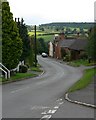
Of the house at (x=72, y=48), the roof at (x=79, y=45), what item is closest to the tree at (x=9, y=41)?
the house at (x=72, y=48)

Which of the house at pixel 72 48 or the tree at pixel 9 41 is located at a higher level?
the tree at pixel 9 41

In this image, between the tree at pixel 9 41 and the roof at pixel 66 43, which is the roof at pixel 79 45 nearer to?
the roof at pixel 66 43

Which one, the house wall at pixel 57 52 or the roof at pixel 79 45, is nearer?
the roof at pixel 79 45

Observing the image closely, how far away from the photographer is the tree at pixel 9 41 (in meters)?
47.0

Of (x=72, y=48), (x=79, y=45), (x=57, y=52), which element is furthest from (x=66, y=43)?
(x=79, y=45)

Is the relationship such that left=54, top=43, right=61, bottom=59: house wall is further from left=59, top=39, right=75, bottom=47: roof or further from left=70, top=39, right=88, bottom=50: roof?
left=70, top=39, right=88, bottom=50: roof

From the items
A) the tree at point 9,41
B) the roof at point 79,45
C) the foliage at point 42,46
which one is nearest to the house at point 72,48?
the roof at point 79,45

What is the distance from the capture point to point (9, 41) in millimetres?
47312

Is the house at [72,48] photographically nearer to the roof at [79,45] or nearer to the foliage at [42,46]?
the roof at [79,45]

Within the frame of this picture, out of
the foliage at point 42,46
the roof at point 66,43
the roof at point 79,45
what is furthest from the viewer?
the foliage at point 42,46

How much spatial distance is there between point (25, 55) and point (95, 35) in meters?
12.3

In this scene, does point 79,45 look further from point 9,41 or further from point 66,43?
point 9,41

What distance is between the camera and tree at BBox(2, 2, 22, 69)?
47.0m

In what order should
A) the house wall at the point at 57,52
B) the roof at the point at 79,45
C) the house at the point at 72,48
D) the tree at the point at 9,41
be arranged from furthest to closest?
the house wall at the point at 57,52 < the roof at the point at 79,45 < the house at the point at 72,48 < the tree at the point at 9,41
